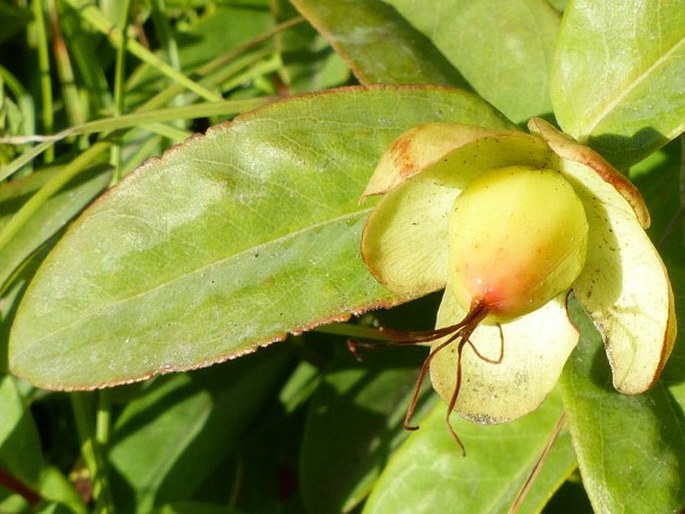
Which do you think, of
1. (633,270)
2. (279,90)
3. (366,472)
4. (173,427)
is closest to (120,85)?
(279,90)

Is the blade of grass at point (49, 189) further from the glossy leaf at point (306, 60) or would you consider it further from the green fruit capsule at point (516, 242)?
the green fruit capsule at point (516, 242)

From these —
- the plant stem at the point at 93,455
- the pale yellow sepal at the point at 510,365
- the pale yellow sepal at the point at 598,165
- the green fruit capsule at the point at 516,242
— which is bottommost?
the plant stem at the point at 93,455

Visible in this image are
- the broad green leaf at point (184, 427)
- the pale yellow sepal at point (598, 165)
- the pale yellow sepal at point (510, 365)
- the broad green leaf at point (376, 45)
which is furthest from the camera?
the broad green leaf at point (184, 427)

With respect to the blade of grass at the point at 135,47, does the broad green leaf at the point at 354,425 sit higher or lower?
lower

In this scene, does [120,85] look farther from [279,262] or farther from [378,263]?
[378,263]

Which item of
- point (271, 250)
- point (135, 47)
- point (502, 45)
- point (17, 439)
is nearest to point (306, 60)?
point (135, 47)

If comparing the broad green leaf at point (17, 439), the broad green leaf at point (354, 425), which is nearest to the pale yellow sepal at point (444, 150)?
the broad green leaf at point (354, 425)

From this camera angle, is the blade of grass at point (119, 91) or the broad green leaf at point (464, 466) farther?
the blade of grass at point (119, 91)

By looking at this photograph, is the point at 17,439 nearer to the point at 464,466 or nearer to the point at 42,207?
the point at 42,207
